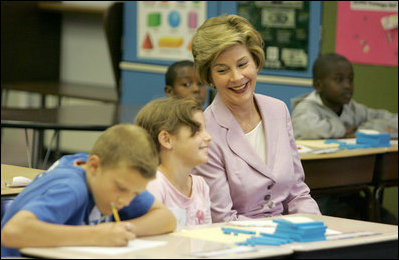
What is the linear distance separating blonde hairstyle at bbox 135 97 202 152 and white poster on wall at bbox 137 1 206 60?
16.0 feet

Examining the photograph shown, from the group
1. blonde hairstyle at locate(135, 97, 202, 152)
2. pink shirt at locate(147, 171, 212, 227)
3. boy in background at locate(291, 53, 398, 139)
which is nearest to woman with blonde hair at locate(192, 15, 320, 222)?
pink shirt at locate(147, 171, 212, 227)

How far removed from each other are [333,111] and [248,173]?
7.78 ft

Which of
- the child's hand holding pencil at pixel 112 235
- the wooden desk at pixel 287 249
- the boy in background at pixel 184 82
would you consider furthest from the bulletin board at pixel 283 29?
the child's hand holding pencil at pixel 112 235

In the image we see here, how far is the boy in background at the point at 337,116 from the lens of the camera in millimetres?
5047

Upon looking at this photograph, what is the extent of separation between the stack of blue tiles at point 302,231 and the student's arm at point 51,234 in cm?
43

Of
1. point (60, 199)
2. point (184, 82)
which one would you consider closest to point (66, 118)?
point (184, 82)

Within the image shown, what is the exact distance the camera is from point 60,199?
2.21 metres

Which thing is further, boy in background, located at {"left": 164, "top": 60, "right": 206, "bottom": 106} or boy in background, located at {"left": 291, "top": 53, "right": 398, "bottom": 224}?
boy in background, located at {"left": 164, "top": 60, "right": 206, "bottom": 106}

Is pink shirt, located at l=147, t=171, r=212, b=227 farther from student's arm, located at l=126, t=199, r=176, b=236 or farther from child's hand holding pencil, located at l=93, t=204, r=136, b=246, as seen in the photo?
child's hand holding pencil, located at l=93, t=204, r=136, b=246

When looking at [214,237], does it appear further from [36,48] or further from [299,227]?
[36,48]

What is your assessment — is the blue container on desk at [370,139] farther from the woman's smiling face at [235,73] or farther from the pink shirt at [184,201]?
the pink shirt at [184,201]

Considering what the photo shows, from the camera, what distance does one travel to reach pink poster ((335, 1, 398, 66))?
20.5 feet

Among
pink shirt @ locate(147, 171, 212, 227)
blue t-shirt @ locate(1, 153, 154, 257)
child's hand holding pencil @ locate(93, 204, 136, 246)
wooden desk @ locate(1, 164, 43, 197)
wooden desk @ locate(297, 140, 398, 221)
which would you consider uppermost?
blue t-shirt @ locate(1, 153, 154, 257)

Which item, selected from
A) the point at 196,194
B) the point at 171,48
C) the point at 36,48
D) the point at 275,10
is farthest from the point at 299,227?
the point at 36,48
